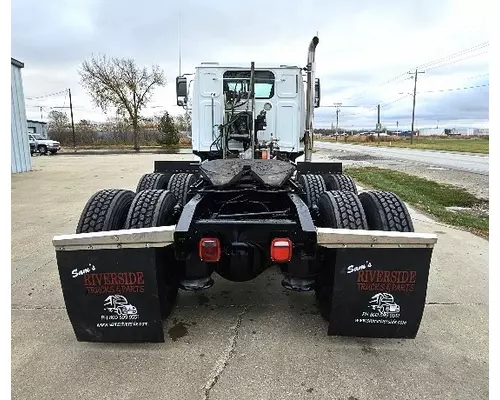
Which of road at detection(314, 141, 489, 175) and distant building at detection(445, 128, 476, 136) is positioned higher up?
distant building at detection(445, 128, 476, 136)

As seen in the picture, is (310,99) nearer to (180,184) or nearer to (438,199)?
(180,184)

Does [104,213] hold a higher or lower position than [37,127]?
lower

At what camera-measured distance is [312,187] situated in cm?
442

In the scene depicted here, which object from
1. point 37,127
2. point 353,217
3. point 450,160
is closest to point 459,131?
point 450,160

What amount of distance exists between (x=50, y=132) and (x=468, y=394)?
5050 cm

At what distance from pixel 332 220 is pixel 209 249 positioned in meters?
1.01

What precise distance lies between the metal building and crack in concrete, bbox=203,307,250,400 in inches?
614

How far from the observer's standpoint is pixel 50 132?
45.7 m

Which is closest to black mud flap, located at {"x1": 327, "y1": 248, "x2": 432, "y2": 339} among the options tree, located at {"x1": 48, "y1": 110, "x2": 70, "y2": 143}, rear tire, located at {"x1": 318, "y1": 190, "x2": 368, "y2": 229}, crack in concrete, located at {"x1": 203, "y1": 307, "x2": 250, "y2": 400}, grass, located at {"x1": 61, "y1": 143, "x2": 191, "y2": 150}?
rear tire, located at {"x1": 318, "y1": 190, "x2": 368, "y2": 229}

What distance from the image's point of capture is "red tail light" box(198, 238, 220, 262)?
8.95 ft

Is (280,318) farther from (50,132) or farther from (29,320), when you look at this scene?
(50,132)

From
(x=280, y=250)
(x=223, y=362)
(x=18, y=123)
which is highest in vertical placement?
(x=18, y=123)

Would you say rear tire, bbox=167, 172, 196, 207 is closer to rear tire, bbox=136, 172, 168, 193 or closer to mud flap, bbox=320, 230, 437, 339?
rear tire, bbox=136, 172, 168, 193

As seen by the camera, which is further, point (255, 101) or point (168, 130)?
point (168, 130)
